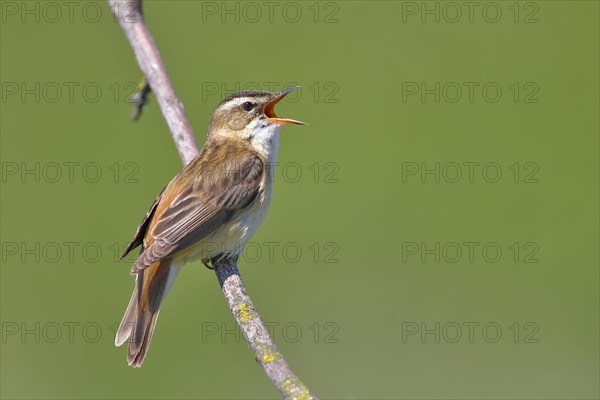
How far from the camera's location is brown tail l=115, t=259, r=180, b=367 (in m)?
5.78

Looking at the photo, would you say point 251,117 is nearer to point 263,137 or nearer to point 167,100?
point 263,137

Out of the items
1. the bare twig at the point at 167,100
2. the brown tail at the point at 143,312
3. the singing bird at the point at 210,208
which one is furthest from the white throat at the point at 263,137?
the brown tail at the point at 143,312

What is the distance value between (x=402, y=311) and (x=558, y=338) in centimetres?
146

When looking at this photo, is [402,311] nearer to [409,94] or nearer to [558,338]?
[558,338]

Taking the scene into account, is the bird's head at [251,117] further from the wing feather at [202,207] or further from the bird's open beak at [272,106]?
the wing feather at [202,207]

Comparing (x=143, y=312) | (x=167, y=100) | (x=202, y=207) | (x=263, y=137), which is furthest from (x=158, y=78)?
(x=143, y=312)

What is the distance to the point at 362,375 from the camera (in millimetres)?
7336

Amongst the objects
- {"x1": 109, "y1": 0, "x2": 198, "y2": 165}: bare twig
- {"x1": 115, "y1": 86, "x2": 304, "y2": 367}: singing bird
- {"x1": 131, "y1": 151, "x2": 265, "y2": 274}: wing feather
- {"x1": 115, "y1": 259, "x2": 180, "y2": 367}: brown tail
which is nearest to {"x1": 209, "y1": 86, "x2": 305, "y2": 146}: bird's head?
{"x1": 115, "y1": 86, "x2": 304, "y2": 367}: singing bird

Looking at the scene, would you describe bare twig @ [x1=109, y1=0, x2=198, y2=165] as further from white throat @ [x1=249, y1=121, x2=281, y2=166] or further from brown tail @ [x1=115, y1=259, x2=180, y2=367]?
brown tail @ [x1=115, y1=259, x2=180, y2=367]

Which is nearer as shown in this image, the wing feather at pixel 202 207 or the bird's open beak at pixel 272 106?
the wing feather at pixel 202 207

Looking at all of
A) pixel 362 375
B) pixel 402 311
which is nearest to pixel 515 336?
pixel 402 311

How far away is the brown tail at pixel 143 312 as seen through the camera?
227 inches

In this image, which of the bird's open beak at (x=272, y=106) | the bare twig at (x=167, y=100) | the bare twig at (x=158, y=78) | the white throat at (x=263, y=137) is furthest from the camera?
the white throat at (x=263, y=137)

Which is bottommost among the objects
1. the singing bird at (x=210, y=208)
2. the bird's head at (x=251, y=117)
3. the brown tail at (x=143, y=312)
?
the brown tail at (x=143, y=312)
